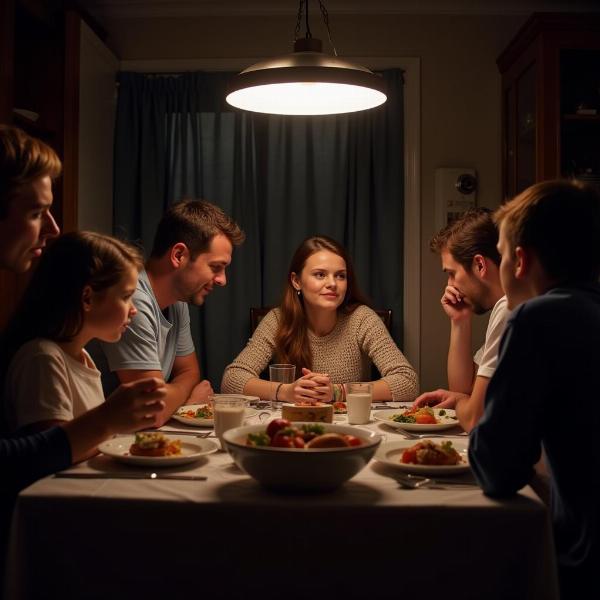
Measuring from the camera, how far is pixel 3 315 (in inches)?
114

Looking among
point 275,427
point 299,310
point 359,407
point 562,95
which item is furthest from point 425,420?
point 562,95

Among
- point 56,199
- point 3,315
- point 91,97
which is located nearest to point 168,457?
point 3,315

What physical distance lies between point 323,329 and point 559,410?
6.63 feet

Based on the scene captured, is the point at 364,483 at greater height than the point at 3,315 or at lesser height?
lesser

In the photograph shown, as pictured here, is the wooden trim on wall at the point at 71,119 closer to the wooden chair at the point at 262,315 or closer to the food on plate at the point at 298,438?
the wooden chair at the point at 262,315

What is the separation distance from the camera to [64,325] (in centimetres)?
172

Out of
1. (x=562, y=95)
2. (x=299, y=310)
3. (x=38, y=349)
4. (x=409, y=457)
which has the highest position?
(x=562, y=95)

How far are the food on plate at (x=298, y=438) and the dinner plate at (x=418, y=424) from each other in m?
0.51

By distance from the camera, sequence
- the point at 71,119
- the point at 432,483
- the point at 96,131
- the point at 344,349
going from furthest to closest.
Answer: the point at 96,131 < the point at 71,119 < the point at 344,349 < the point at 432,483

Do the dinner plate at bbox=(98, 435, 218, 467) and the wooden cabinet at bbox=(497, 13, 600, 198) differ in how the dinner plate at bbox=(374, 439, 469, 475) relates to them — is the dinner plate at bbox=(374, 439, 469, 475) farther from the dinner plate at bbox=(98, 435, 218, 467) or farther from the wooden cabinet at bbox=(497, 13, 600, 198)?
the wooden cabinet at bbox=(497, 13, 600, 198)

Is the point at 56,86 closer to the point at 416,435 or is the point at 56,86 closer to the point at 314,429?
the point at 416,435

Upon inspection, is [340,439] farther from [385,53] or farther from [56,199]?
[385,53]

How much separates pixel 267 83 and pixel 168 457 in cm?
104

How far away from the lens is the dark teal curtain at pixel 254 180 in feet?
12.8
